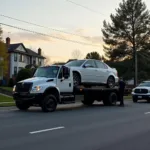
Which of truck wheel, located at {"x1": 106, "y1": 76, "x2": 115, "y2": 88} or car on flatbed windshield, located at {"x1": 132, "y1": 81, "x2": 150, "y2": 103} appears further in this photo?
car on flatbed windshield, located at {"x1": 132, "y1": 81, "x2": 150, "y2": 103}

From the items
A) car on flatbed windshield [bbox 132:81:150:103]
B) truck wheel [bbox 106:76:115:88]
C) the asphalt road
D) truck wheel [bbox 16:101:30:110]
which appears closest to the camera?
the asphalt road

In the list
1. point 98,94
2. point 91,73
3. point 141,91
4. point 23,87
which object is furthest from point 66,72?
point 141,91

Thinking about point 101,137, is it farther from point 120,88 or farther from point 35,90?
point 120,88

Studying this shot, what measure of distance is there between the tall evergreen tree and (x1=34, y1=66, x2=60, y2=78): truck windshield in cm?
4070

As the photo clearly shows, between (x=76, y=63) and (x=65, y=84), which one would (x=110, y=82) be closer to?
(x=76, y=63)

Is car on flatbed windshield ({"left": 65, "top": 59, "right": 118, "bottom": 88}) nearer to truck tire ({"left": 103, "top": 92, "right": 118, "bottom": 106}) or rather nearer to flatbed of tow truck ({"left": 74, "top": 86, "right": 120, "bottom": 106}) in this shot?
flatbed of tow truck ({"left": 74, "top": 86, "right": 120, "bottom": 106})

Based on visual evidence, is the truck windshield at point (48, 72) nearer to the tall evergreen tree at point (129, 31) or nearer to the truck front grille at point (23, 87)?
the truck front grille at point (23, 87)

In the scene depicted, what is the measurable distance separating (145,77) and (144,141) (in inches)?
1957

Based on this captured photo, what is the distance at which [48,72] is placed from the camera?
18.9m

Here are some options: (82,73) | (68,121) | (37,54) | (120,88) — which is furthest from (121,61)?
(68,121)

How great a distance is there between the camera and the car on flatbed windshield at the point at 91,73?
20.0 meters

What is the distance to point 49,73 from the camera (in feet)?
61.7

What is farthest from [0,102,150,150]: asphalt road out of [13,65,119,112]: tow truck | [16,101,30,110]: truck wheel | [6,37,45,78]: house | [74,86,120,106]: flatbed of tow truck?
[6,37,45,78]: house

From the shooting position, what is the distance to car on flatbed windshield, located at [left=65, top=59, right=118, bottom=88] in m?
20.0
